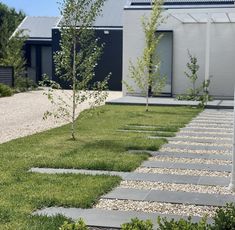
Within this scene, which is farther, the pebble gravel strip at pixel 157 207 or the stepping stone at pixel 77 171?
the stepping stone at pixel 77 171

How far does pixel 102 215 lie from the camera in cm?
550

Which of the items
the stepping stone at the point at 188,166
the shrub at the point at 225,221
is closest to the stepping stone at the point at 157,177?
the stepping stone at the point at 188,166

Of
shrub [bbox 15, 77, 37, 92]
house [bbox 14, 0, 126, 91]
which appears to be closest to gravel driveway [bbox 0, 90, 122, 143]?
shrub [bbox 15, 77, 37, 92]

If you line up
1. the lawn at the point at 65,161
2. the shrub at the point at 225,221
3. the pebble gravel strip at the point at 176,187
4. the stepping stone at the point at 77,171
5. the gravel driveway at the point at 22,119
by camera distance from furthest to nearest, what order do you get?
the gravel driveway at the point at 22,119 → the stepping stone at the point at 77,171 → the pebble gravel strip at the point at 176,187 → the lawn at the point at 65,161 → the shrub at the point at 225,221

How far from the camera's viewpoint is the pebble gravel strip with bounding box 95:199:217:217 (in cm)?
569

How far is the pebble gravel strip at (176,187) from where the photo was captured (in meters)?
6.71

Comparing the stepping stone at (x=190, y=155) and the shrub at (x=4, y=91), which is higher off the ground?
the shrub at (x=4, y=91)

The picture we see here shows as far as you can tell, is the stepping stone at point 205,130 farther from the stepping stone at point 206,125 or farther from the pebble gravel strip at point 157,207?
the pebble gravel strip at point 157,207

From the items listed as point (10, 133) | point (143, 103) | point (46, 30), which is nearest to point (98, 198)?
point (10, 133)

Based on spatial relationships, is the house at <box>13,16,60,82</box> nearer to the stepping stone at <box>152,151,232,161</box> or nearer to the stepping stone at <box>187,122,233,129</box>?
the stepping stone at <box>187,122,233,129</box>

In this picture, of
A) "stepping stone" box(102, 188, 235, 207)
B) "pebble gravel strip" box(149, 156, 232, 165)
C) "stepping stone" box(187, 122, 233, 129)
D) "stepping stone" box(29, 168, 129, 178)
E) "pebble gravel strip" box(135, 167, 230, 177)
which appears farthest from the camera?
"stepping stone" box(187, 122, 233, 129)

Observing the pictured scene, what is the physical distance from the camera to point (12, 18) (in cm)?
4609

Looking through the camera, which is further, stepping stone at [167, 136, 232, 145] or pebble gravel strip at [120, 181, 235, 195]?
stepping stone at [167, 136, 232, 145]

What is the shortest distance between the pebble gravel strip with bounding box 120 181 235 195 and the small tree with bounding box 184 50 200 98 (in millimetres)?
16185
